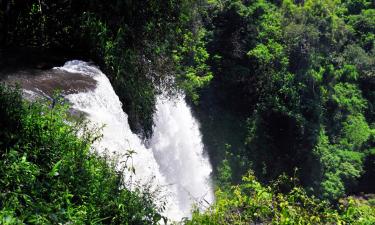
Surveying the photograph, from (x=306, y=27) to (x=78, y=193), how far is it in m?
17.8

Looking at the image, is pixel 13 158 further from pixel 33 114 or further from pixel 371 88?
pixel 371 88

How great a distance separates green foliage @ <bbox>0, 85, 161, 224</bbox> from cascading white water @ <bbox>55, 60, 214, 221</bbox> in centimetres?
80

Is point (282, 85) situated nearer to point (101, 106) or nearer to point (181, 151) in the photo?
point (181, 151)

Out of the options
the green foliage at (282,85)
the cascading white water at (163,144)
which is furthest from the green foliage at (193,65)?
the green foliage at (282,85)

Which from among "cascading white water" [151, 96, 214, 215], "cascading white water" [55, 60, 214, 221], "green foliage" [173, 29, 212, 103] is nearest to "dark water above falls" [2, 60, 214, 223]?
"cascading white water" [55, 60, 214, 221]

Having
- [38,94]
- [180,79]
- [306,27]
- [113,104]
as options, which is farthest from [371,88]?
[38,94]

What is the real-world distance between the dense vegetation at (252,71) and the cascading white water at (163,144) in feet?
2.86

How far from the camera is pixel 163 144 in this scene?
1588 cm

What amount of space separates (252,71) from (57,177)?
636 inches

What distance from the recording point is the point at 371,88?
2625 cm

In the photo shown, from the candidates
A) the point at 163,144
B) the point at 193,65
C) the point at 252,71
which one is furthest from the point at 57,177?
the point at 252,71

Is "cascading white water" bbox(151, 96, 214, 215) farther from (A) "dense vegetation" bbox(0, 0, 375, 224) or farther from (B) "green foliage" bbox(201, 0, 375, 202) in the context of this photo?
(B) "green foliage" bbox(201, 0, 375, 202)

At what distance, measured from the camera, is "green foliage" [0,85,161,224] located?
16.5 ft

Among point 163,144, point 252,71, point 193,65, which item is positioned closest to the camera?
point 163,144
